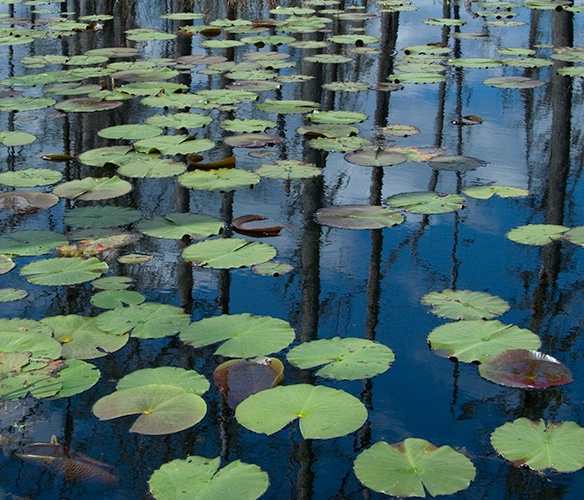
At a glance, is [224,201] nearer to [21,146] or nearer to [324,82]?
[21,146]

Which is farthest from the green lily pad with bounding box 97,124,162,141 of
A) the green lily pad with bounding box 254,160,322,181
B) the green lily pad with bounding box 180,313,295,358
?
the green lily pad with bounding box 180,313,295,358

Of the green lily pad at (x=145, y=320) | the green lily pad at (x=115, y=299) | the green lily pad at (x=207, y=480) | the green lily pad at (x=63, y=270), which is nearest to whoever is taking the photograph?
the green lily pad at (x=207, y=480)

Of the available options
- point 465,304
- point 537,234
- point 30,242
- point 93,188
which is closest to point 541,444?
point 465,304

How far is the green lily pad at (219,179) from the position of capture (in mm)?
3395

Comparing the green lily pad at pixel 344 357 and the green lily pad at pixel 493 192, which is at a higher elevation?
the green lily pad at pixel 493 192

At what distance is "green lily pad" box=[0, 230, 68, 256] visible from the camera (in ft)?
9.35

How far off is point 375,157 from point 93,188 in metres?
1.26

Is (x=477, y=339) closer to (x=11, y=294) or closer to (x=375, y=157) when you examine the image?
(x=11, y=294)

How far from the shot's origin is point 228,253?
276cm

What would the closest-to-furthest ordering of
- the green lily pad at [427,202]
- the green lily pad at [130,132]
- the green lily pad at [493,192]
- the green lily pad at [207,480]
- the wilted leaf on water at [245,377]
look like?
the green lily pad at [207,480] → the wilted leaf on water at [245,377] → the green lily pad at [427,202] → the green lily pad at [493,192] → the green lily pad at [130,132]

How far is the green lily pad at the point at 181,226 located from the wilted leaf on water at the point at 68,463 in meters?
1.20

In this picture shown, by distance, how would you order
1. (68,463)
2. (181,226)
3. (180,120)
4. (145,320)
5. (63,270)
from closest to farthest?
(68,463) < (145,320) < (63,270) < (181,226) < (180,120)

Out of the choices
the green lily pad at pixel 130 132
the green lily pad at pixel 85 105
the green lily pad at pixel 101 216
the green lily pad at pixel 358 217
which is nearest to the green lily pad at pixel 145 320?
the green lily pad at pixel 101 216

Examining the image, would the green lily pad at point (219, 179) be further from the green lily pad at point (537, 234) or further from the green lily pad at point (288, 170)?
the green lily pad at point (537, 234)
